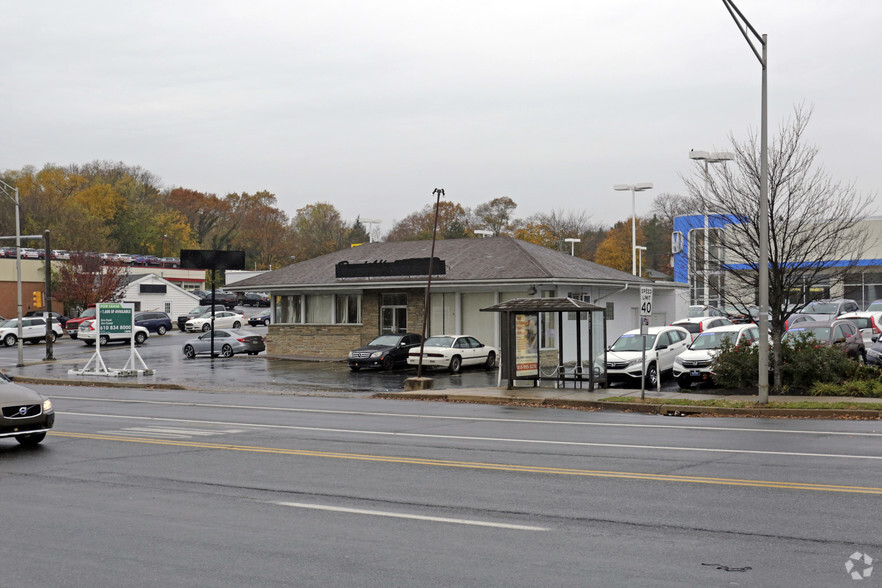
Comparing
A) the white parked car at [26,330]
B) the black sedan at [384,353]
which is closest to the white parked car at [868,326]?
the black sedan at [384,353]

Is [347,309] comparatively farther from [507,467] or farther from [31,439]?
[507,467]

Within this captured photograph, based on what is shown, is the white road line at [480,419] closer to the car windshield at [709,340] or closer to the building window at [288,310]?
the car windshield at [709,340]

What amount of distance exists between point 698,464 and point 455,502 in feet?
13.6

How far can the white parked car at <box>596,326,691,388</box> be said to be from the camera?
26531mm

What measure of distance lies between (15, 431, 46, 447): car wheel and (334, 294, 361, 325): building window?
27659mm

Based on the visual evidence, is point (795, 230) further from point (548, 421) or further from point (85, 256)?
point (85, 256)

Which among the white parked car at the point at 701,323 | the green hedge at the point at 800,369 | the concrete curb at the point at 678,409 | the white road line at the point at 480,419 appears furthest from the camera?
the white parked car at the point at 701,323

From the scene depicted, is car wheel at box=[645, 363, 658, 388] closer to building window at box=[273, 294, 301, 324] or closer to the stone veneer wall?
the stone veneer wall

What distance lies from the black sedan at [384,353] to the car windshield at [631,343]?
10.7 meters

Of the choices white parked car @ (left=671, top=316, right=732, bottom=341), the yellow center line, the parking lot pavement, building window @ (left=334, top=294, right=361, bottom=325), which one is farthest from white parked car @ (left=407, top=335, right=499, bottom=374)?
the yellow center line

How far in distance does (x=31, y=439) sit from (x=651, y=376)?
57.9ft

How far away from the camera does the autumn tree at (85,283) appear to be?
67.2m

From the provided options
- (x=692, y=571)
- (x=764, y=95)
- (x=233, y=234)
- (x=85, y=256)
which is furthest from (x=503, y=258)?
(x=233, y=234)

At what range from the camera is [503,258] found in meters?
40.2
